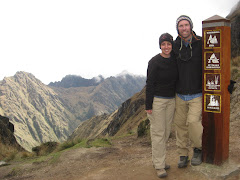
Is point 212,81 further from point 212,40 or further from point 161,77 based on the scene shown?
point 161,77

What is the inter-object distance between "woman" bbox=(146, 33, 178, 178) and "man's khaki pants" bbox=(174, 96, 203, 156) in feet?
0.60

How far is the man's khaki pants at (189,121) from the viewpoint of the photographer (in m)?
4.98

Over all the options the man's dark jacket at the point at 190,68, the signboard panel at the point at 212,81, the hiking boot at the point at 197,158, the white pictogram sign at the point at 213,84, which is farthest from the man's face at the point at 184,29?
the hiking boot at the point at 197,158

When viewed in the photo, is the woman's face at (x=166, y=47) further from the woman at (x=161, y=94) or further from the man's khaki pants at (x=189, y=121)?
the man's khaki pants at (x=189, y=121)

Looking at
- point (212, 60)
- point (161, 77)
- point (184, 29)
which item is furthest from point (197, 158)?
point (184, 29)

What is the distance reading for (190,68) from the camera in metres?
4.93

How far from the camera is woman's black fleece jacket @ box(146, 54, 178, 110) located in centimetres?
496

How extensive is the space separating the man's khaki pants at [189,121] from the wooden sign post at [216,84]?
0.21 meters

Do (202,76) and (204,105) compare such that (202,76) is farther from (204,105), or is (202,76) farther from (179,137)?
(179,137)

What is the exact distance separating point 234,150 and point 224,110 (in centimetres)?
258

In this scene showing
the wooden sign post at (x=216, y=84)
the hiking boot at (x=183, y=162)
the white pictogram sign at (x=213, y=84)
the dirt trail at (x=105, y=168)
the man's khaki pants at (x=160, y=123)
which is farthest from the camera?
the hiking boot at (x=183, y=162)

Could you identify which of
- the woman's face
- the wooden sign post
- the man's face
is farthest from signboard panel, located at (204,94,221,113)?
the man's face

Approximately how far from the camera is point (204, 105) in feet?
16.6

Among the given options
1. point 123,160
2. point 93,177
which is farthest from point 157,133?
point 123,160
